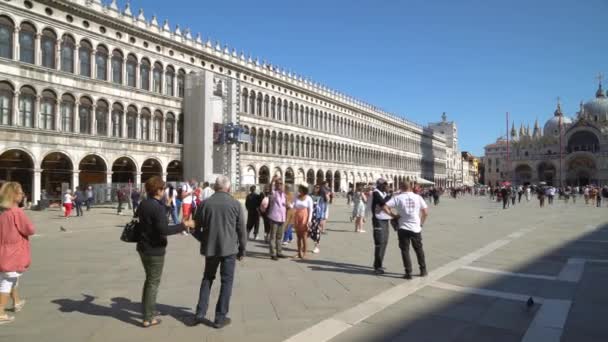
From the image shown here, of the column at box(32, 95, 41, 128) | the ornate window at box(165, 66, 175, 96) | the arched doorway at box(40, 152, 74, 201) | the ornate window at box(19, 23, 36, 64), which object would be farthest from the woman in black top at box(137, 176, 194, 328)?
the ornate window at box(165, 66, 175, 96)

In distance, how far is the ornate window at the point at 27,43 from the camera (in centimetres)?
2664

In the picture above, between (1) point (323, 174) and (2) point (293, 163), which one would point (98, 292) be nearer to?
(2) point (293, 163)

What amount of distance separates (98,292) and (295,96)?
152ft

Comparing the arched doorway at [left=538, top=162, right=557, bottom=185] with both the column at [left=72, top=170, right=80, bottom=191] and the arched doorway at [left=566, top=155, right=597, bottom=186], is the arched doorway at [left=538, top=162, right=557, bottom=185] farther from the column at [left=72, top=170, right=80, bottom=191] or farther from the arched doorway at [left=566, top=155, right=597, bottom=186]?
the column at [left=72, top=170, right=80, bottom=191]

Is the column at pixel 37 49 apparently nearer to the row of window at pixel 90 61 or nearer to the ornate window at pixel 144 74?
the row of window at pixel 90 61

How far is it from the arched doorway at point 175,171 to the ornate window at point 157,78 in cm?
631

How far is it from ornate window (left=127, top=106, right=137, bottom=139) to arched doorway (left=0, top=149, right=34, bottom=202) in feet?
24.6

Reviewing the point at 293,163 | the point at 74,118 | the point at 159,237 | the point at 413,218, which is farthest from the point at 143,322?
the point at 293,163

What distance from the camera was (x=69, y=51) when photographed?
96.1ft

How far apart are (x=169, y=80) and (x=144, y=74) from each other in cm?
252

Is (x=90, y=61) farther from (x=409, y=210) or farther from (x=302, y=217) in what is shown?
(x=409, y=210)

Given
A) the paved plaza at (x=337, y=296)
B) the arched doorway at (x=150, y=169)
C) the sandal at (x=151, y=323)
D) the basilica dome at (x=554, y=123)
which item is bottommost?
the paved plaza at (x=337, y=296)

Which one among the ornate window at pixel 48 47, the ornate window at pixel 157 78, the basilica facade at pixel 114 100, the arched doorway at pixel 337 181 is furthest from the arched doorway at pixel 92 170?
the arched doorway at pixel 337 181

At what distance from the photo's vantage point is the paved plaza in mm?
4836
